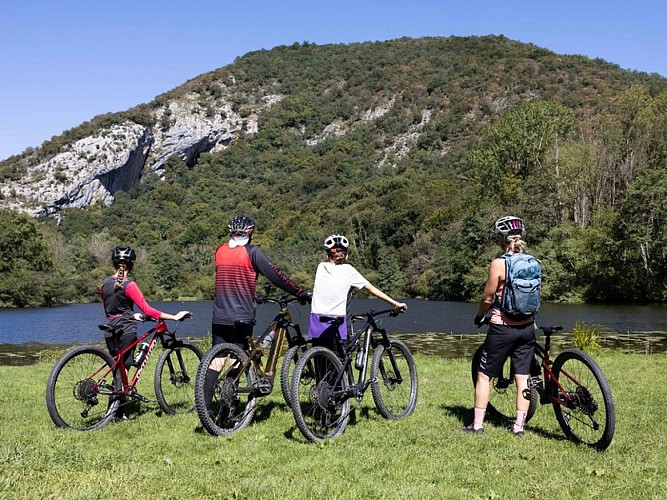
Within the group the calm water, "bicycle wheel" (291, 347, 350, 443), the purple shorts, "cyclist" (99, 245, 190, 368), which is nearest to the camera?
"bicycle wheel" (291, 347, 350, 443)

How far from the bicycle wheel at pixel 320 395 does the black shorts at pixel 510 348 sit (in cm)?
160

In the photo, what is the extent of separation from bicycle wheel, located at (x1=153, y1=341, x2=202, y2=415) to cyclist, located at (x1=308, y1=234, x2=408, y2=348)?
1.98 metres

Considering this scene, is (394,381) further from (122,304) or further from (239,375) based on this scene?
(122,304)

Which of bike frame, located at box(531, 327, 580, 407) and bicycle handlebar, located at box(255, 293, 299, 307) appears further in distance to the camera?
bicycle handlebar, located at box(255, 293, 299, 307)

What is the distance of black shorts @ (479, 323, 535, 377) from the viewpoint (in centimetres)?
627

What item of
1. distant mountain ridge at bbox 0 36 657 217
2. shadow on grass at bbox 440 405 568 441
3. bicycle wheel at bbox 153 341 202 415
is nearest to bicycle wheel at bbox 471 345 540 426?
shadow on grass at bbox 440 405 568 441

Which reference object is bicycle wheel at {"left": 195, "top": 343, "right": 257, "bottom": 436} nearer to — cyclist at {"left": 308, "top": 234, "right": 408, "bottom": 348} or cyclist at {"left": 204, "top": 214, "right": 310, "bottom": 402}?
cyclist at {"left": 204, "top": 214, "right": 310, "bottom": 402}

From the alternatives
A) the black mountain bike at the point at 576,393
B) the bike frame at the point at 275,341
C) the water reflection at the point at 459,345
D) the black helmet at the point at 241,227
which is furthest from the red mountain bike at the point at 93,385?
the water reflection at the point at 459,345

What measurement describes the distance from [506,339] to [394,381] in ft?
5.65

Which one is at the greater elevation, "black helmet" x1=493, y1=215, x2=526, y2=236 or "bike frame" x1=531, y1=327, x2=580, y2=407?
"black helmet" x1=493, y1=215, x2=526, y2=236

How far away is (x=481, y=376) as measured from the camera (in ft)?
21.2

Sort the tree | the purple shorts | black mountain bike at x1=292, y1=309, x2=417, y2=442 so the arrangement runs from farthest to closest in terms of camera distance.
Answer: the tree, the purple shorts, black mountain bike at x1=292, y1=309, x2=417, y2=442

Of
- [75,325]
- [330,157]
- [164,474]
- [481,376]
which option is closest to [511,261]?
[481,376]

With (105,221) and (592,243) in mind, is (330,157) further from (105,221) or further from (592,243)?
(592,243)
